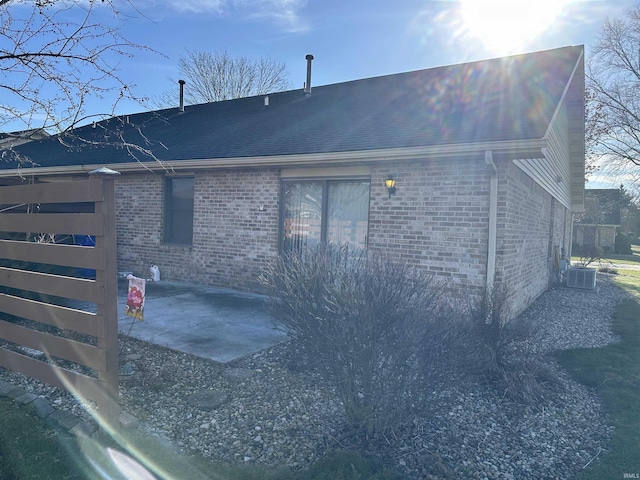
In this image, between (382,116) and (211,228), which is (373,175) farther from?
(211,228)

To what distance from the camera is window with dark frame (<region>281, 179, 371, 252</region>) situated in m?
7.60

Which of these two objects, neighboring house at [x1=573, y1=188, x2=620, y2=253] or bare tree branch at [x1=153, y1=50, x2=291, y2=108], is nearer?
bare tree branch at [x1=153, y1=50, x2=291, y2=108]

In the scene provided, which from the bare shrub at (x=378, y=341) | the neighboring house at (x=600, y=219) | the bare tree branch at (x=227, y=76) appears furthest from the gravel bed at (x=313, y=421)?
the neighboring house at (x=600, y=219)

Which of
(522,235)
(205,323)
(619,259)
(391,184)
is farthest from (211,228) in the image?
(619,259)

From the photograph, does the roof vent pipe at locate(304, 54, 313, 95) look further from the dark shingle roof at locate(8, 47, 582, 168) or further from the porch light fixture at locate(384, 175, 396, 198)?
the porch light fixture at locate(384, 175, 396, 198)

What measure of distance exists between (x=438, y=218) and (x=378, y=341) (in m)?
4.11

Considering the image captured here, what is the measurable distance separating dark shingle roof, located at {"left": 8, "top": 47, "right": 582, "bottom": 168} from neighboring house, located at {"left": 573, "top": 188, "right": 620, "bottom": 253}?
2327 centimetres

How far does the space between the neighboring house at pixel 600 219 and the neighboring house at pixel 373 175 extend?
20.2 metres

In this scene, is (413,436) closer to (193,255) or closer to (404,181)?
(404,181)

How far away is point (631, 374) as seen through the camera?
16.1 feet

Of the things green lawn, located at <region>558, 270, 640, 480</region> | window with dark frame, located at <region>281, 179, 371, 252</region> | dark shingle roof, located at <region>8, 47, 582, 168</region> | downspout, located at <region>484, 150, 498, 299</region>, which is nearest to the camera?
green lawn, located at <region>558, 270, 640, 480</region>

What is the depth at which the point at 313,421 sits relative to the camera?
3.34 metres

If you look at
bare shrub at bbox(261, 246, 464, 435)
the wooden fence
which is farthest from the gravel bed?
the wooden fence

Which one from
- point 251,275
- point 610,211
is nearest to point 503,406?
point 251,275
